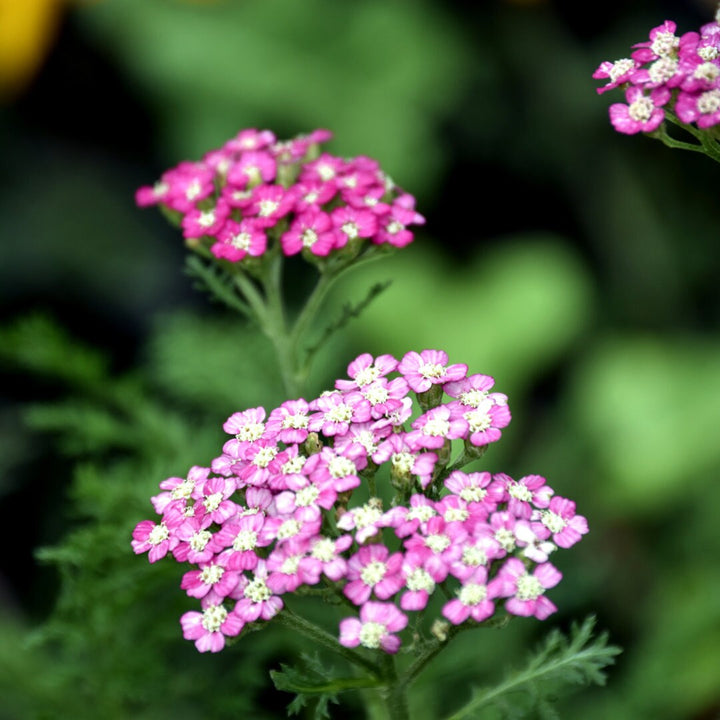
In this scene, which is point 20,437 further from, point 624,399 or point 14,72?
point 624,399

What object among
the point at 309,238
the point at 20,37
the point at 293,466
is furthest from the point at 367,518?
the point at 20,37

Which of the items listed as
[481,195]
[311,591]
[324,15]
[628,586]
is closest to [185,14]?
[324,15]

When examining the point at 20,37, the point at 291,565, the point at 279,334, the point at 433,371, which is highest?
the point at 20,37

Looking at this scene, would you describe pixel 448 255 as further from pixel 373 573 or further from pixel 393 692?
pixel 373 573

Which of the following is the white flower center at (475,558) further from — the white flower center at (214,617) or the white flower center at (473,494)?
the white flower center at (214,617)

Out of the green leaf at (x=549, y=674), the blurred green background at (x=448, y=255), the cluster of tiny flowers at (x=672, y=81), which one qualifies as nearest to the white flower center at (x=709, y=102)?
the cluster of tiny flowers at (x=672, y=81)

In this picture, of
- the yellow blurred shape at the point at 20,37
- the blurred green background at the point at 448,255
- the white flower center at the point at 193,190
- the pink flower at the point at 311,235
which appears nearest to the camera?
the pink flower at the point at 311,235
